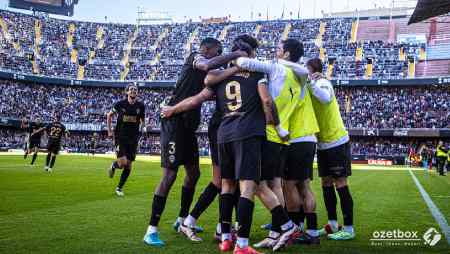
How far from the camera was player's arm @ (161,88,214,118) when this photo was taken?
608 cm

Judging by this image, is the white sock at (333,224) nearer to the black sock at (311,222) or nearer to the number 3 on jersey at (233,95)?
the black sock at (311,222)

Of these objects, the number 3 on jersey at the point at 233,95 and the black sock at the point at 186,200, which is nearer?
the number 3 on jersey at the point at 233,95

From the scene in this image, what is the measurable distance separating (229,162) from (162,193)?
117 centimetres

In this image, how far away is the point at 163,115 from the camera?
662 centimetres

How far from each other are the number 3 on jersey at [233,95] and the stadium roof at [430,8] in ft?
22.8

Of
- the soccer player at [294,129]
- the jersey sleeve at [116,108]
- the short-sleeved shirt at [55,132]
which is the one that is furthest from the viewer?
the short-sleeved shirt at [55,132]

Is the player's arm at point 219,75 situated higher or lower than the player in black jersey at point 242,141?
higher

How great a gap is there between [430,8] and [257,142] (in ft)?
25.8

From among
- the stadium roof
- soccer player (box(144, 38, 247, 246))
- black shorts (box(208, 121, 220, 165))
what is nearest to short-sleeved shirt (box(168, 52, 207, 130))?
soccer player (box(144, 38, 247, 246))

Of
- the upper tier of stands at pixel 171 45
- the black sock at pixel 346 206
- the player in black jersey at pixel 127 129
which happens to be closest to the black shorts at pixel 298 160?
the black sock at pixel 346 206

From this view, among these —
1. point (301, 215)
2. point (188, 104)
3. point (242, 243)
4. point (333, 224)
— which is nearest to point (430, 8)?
point (333, 224)

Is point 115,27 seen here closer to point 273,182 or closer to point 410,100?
point 410,100

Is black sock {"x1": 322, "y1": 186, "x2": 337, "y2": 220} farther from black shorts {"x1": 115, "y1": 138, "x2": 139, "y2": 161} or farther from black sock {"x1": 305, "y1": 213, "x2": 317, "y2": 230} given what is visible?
black shorts {"x1": 115, "y1": 138, "x2": 139, "y2": 161}

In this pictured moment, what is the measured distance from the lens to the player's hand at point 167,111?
6.49 meters
